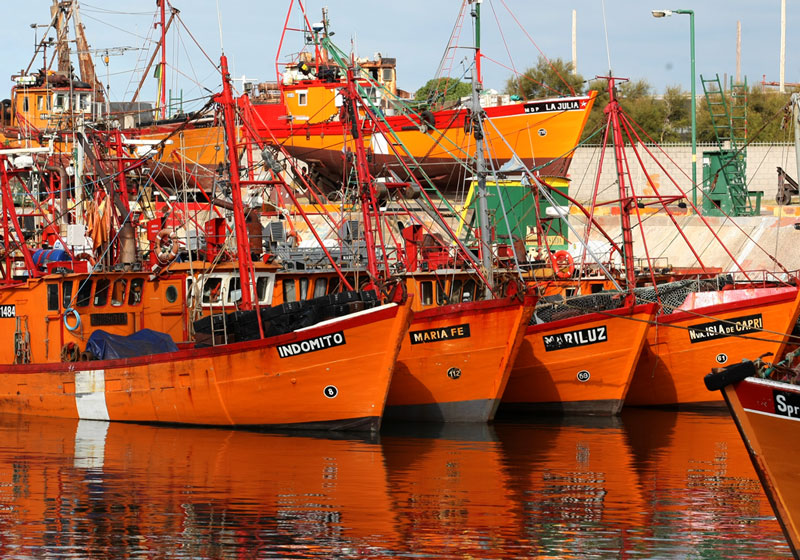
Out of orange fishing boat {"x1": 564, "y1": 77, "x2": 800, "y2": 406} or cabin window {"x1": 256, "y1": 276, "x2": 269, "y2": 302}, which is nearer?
cabin window {"x1": 256, "y1": 276, "x2": 269, "y2": 302}

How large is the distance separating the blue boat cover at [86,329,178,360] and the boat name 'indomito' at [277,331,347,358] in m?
3.48

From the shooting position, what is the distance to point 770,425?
11.3m

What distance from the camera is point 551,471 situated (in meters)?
19.0

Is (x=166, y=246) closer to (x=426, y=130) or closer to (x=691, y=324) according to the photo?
(x=691, y=324)

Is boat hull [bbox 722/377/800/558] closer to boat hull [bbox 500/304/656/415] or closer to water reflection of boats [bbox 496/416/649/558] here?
water reflection of boats [bbox 496/416/649/558]

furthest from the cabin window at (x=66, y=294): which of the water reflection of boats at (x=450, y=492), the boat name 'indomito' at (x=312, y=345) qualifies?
the water reflection of boats at (x=450, y=492)

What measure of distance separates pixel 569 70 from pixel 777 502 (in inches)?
2667

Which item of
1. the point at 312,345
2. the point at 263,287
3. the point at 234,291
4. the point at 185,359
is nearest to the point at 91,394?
the point at 185,359

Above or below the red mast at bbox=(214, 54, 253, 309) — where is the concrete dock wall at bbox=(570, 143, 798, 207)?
above

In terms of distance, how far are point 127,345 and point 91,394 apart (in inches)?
50.2

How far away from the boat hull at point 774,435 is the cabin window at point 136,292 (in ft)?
55.2

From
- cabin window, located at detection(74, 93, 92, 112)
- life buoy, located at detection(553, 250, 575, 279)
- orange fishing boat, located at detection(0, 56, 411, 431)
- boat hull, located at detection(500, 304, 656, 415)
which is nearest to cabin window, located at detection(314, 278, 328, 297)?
orange fishing boat, located at detection(0, 56, 411, 431)

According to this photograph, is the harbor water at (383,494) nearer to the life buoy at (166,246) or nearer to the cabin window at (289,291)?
the life buoy at (166,246)

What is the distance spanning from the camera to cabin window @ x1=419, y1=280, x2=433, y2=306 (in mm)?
27688
